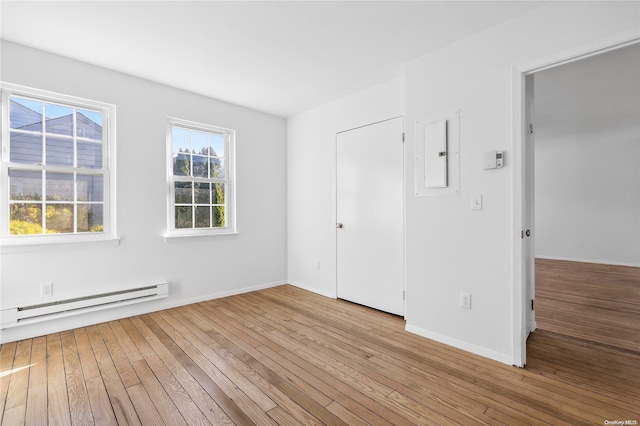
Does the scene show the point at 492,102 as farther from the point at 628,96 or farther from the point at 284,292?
the point at 628,96

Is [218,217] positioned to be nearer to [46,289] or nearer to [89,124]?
[89,124]

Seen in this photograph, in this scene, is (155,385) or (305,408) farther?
(155,385)

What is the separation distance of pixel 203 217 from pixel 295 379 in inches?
98.4

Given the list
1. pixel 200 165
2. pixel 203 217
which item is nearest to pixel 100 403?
pixel 203 217

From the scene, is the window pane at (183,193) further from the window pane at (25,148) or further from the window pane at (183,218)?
the window pane at (25,148)

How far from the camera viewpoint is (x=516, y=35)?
219 centimetres

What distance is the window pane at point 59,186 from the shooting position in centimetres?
281

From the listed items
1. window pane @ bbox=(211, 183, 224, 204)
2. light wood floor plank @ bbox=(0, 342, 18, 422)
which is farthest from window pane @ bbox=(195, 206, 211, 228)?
light wood floor plank @ bbox=(0, 342, 18, 422)

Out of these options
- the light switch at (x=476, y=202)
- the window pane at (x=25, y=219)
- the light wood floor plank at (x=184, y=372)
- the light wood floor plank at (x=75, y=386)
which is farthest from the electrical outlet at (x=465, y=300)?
the window pane at (x=25, y=219)

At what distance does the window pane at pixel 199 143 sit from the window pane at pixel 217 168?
6.2 inches

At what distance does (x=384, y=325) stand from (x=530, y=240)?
1571 mm

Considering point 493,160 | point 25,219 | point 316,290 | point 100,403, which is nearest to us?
point 100,403

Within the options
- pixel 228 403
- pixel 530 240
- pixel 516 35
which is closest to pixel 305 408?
pixel 228 403

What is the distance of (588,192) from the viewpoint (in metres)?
6.13
